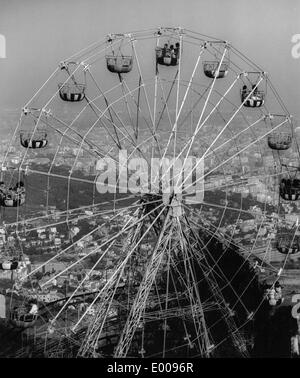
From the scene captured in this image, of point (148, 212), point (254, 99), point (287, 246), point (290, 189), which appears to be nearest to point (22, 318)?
point (148, 212)

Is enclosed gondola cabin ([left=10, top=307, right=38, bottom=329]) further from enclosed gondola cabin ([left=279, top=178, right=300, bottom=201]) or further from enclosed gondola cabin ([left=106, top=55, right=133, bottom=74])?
enclosed gondola cabin ([left=279, top=178, right=300, bottom=201])

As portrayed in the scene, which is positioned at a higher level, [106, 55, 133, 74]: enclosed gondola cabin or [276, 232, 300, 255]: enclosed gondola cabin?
[106, 55, 133, 74]: enclosed gondola cabin

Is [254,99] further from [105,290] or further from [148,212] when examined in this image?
[105,290]

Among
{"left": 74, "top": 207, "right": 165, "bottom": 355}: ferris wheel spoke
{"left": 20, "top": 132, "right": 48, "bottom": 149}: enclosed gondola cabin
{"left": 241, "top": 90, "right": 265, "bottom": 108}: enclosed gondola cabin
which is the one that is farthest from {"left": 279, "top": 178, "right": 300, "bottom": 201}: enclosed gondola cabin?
{"left": 20, "top": 132, "right": 48, "bottom": 149}: enclosed gondola cabin

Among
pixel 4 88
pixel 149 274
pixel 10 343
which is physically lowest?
pixel 10 343
